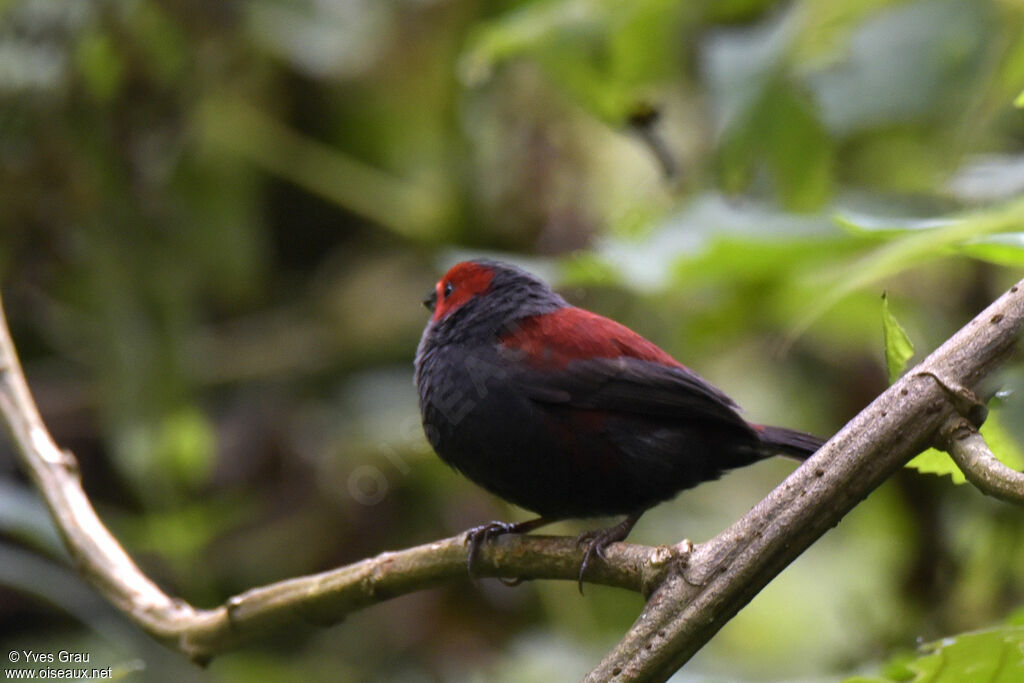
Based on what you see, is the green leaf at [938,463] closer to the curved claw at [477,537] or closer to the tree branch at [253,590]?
the tree branch at [253,590]

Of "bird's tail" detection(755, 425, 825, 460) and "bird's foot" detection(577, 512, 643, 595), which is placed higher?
"bird's tail" detection(755, 425, 825, 460)

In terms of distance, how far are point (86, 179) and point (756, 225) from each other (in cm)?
243

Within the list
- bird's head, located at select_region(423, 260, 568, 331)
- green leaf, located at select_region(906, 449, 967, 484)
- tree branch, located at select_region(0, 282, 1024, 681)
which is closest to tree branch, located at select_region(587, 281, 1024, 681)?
tree branch, located at select_region(0, 282, 1024, 681)

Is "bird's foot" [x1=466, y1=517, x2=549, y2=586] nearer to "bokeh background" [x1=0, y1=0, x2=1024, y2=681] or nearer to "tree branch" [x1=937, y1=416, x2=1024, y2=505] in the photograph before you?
"bokeh background" [x1=0, y1=0, x2=1024, y2=681]

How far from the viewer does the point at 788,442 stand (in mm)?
2432

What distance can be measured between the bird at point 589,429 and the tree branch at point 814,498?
3.11ft

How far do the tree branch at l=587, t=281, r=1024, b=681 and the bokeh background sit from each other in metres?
0.94

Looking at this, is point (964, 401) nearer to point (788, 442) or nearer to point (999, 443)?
point (999, 443)

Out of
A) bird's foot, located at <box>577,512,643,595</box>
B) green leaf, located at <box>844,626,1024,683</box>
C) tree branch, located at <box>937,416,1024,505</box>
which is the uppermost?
bird's foot, located at <box>577,512,643,595</box>

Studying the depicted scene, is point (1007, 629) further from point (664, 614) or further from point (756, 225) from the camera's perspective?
point (756, 225)

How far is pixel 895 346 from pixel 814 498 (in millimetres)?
262

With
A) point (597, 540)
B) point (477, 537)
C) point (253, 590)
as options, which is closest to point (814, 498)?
point (597, 540)

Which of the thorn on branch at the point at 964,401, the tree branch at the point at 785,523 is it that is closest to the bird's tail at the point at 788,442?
the tree branch at the point at 785,523

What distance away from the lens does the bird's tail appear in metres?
2.40
